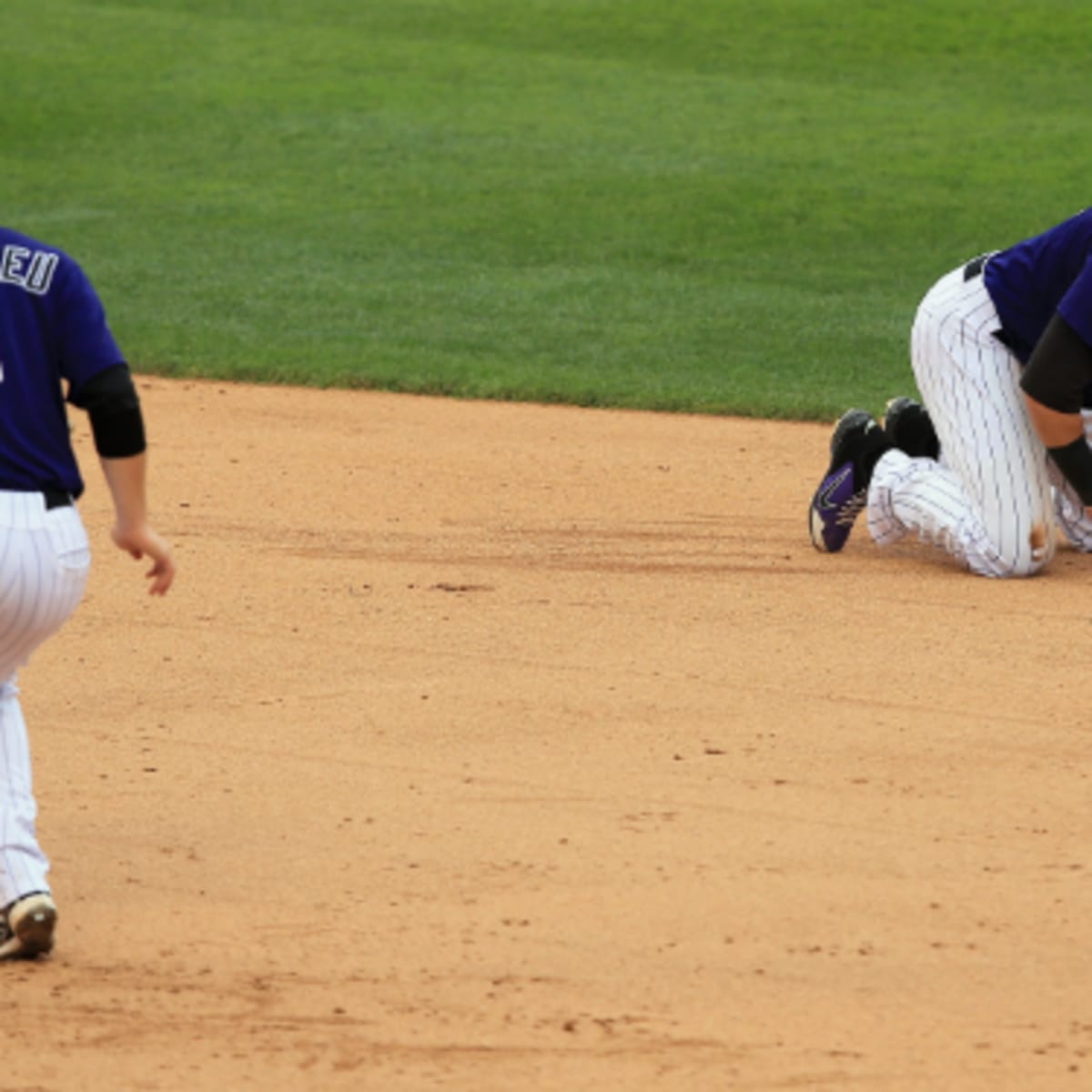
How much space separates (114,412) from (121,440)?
56 millimetres

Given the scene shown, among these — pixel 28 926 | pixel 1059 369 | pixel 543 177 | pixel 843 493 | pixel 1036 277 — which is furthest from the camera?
pixel 543 177

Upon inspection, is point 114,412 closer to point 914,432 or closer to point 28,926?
point 28,926

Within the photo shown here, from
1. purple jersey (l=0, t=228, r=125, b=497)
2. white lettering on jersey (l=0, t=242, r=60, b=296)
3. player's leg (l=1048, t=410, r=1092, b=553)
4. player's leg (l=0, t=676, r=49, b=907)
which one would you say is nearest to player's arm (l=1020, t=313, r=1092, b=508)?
player's leg (l=1048, t=410, r=1092, b=553)

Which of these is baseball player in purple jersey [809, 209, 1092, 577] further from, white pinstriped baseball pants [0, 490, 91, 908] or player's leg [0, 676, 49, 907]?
player's leg [0, 676, 49, 907]

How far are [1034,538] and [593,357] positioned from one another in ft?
16.6

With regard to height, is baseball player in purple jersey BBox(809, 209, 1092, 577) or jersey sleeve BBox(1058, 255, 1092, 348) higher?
jersey sleeve BBox(1058, 255, 1092, 348)

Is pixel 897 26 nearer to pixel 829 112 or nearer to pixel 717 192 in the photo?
pixel 829 112

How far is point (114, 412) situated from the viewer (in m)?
3.76

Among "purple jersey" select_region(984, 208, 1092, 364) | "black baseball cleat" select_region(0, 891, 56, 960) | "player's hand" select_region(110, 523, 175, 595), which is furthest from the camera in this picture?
"purple jersey" select_region(984, 208, 1092, 364)

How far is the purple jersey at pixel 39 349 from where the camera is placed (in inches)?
146

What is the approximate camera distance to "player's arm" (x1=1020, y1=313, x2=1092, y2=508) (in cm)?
608

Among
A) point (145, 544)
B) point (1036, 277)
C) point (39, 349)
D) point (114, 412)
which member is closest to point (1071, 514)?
point (1036, 277)

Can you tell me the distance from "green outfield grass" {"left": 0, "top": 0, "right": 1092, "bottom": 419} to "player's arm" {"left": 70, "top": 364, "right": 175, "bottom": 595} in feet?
20.9

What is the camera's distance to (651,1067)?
332 centimetres
